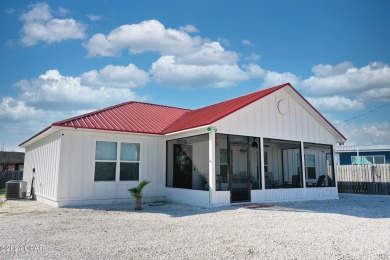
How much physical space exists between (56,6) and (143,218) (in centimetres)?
891

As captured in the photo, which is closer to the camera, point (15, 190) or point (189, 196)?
point (189, 196)

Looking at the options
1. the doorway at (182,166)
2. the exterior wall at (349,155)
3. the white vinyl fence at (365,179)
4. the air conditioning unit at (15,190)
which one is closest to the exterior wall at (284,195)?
the doorway at (182,166)

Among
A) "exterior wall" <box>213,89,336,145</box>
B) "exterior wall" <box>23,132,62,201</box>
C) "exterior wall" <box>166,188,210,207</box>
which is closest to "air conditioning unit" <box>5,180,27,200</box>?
"exterior wall" <box>23,132,62,201</box>

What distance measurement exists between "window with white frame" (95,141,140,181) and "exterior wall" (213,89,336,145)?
13.0 ft

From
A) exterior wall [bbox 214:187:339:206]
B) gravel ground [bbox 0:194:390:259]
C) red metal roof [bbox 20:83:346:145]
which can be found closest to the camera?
gravel ground [bbox 0:194:390:259]

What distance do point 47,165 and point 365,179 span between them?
57.4 feet

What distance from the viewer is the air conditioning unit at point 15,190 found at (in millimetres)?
14394

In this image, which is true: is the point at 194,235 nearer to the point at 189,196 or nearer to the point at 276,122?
the point at 189,196

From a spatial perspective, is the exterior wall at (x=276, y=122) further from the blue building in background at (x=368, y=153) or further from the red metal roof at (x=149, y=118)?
the blue building in background at (x=368, y=153)

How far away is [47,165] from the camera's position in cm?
1270

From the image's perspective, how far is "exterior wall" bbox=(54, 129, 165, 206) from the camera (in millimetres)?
10984

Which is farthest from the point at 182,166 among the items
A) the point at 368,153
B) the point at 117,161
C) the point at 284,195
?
the point at 368,153

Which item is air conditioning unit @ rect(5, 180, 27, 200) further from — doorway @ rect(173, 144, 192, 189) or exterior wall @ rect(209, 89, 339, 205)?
exterior wall @ rect(209, 89, 339, 205)

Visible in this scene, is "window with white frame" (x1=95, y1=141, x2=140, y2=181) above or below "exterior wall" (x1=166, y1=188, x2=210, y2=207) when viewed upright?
above
